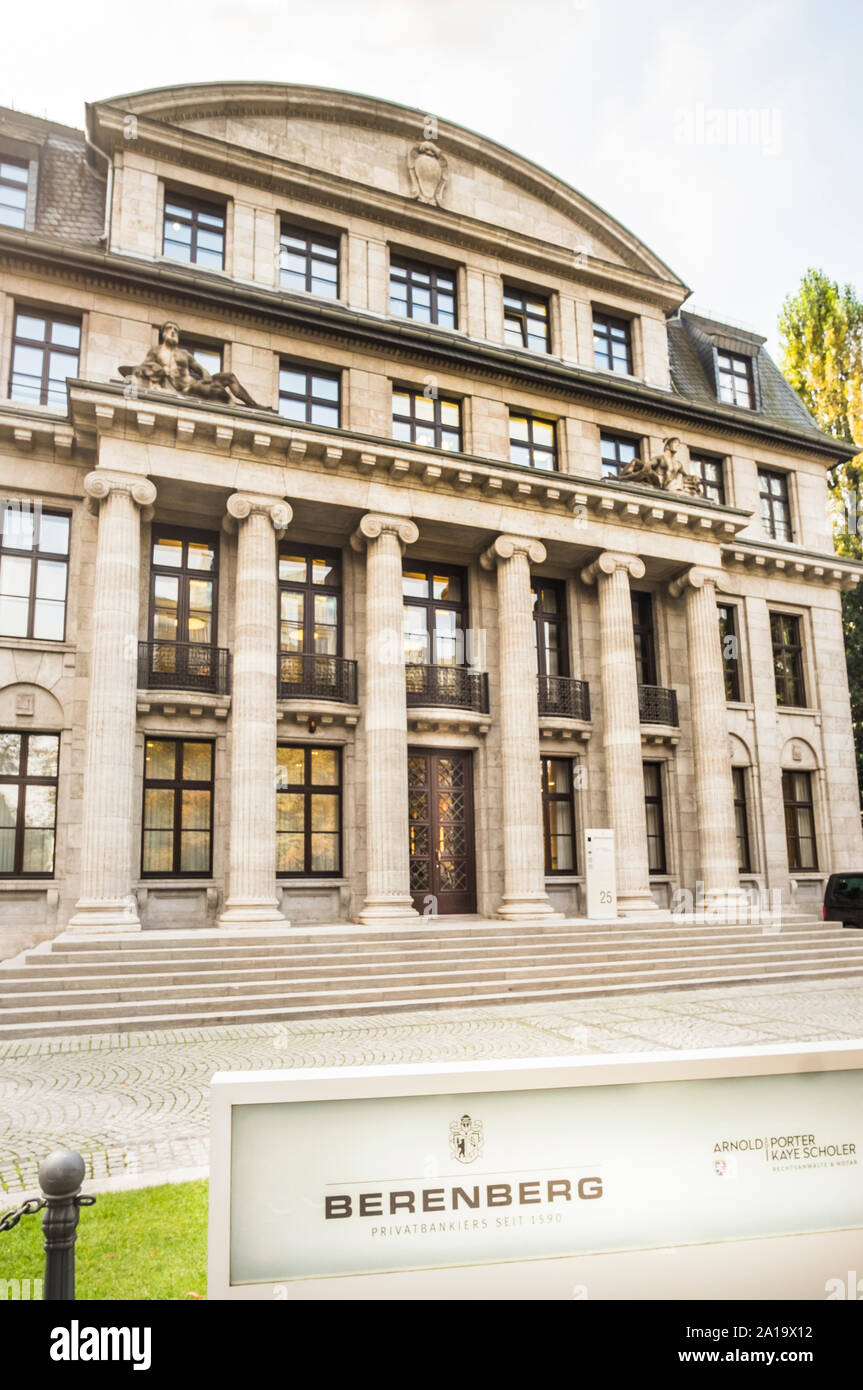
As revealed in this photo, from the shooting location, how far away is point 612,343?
26.5 meters

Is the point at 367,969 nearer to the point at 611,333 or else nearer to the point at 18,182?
the point at 18,182

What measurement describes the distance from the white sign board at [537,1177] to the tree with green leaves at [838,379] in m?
34.3

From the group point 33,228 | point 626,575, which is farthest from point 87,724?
point 626,575

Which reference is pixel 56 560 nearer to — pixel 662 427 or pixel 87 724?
pixel 87 724

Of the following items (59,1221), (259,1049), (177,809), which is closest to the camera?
(59,1221)

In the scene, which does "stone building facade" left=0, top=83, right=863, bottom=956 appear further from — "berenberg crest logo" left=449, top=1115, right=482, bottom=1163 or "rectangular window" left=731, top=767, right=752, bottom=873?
"berenberg crest logo" left=449, top=1115, right=482, bottom=1163

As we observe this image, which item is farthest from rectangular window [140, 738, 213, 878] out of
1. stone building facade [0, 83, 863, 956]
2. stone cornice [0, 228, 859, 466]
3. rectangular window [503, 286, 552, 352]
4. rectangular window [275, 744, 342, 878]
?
rectangular window [503, 286, 552, 352]

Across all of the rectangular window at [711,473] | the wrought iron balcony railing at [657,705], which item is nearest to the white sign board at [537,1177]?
the wrought iron balcony railing at [657,705]

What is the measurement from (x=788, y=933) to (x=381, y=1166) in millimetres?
20001

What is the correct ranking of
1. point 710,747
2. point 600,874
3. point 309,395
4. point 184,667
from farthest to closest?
point 710,747
point 309,395
point 600,874
point 184,667

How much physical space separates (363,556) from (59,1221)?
18.9m

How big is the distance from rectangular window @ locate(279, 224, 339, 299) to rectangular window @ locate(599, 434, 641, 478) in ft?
27.5

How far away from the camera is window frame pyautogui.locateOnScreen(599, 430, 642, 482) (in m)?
25.1

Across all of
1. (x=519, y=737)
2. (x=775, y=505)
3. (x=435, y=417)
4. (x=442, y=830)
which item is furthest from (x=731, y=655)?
(x=435, y=417)
